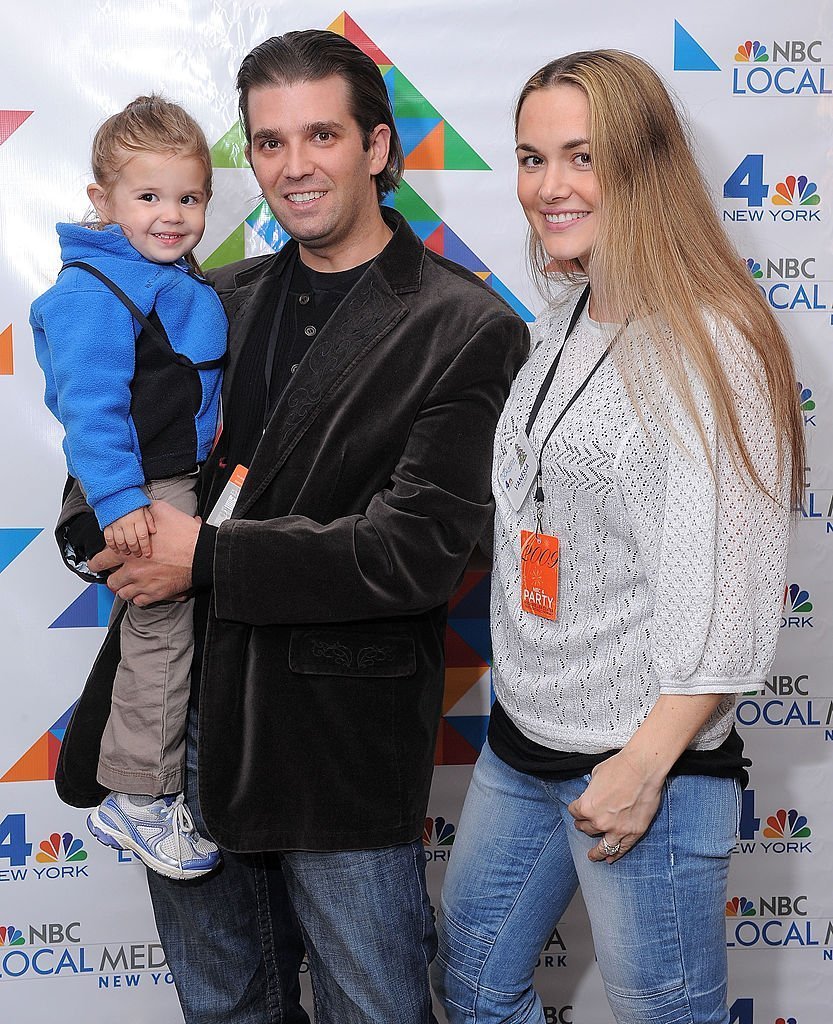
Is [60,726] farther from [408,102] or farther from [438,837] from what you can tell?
[408,102]

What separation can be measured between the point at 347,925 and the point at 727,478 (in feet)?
2.67

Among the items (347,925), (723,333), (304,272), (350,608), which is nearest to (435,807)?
(347,925)

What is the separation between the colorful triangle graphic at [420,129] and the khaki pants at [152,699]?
0.96 m

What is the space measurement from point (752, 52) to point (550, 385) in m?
1.17

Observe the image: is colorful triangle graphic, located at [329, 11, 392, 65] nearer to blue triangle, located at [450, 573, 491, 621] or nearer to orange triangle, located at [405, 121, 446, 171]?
orange triangle, located at [405, 121, 446, 171]

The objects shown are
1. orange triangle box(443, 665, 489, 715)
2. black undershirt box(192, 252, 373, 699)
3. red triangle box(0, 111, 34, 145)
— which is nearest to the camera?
black undershirt box(192, 252, 373, 699)

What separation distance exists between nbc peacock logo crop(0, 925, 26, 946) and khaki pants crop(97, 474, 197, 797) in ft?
2.91

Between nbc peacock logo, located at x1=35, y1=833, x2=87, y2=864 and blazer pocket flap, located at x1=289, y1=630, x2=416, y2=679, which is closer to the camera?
blazer pocket flap, located at x1=289, y1=630, x2=416, y2=679

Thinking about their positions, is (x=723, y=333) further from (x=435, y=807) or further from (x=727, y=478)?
(x=435, y=807)

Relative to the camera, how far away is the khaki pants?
152cm

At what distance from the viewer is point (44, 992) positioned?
7.34 feet

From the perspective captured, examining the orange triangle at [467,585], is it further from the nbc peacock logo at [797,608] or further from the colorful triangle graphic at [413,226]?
the nbc peacock logo at [797,608]

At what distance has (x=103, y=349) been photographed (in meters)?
1.46

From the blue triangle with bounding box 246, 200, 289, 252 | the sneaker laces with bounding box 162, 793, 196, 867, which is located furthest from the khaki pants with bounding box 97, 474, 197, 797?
the blue triangle with bounding box 246, 200, 289, 252
